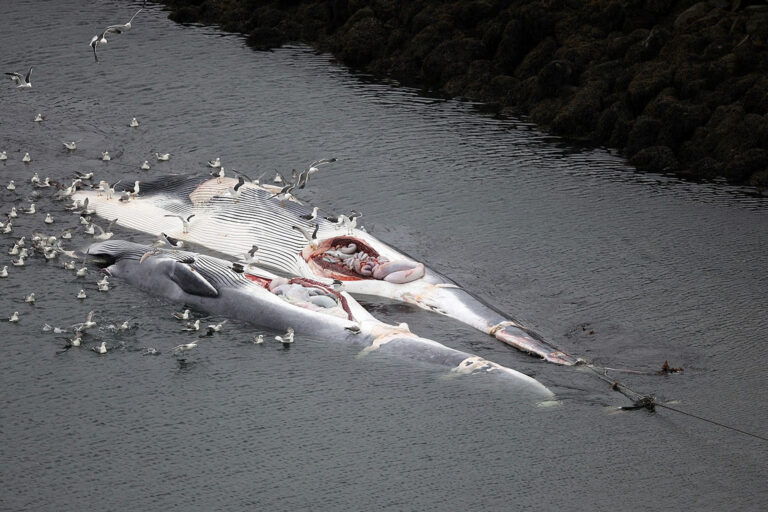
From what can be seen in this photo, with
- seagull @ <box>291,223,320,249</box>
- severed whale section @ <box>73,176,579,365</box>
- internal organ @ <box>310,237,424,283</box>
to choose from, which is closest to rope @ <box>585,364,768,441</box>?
severed whale section @ <box>73,176,579,365</box>

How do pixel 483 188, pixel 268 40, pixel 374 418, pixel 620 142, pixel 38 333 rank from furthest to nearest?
pixel 268 40, pixel 620 142, pixel 483 188, pixel 38 333, pixel 374 418

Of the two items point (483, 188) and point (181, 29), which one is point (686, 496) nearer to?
point (483, 188)

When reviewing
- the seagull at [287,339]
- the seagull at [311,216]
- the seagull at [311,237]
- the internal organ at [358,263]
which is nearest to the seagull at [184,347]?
the seagull at [287,339]

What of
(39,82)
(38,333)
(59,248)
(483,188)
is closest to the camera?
(38,333)

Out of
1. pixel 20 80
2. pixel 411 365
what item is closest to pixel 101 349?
pixel 411 365

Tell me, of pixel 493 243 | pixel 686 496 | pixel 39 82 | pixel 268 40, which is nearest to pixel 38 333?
pixel 493 243

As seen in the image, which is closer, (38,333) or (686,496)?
(686,496)

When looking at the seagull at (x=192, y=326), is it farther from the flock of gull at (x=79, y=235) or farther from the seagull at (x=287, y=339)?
the seagull at (x=287, y=339)
